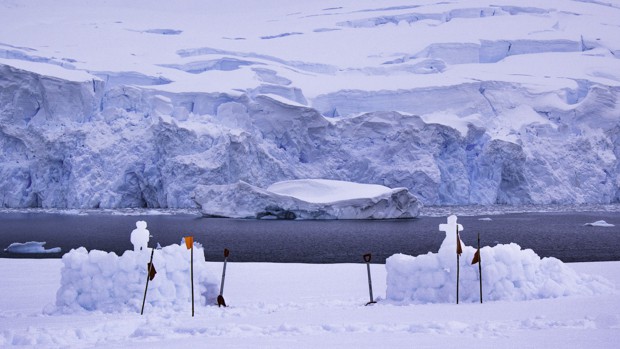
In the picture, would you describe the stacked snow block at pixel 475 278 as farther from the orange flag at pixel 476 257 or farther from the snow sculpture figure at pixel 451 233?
the orange flag at pixel 476 257

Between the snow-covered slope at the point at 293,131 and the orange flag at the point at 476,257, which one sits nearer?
the orange flag at the point at 476,257

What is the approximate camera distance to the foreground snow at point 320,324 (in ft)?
18.3

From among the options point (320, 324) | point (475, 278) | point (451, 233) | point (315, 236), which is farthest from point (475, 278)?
point (315, 236)

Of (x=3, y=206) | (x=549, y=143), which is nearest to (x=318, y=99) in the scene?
(x=549, y=143)

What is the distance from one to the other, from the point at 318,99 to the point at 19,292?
3358cm

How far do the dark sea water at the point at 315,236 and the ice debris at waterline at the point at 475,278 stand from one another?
791cm

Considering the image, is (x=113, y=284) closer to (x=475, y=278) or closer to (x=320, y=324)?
(x=320, y=324)

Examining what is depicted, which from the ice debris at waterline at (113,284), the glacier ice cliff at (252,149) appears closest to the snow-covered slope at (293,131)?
the glacier ice cliff at (252,149)

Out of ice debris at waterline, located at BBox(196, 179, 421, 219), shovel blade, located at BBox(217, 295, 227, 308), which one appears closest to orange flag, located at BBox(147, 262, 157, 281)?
shovel blade, located at BBox(217, 295, 227, 308)

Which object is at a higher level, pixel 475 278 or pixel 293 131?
pixel 293 131

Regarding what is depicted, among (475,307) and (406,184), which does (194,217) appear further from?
(475,307)

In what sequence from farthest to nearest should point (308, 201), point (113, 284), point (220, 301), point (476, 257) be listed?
1. point (308, 201)
2. point (220, 301)
3. point (113, 284)
4. point (476, 257)

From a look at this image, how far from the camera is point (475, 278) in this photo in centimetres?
799

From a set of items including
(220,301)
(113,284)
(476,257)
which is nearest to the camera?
(476,257)
